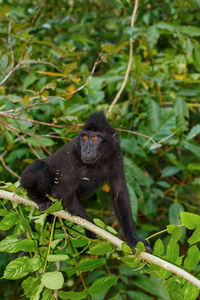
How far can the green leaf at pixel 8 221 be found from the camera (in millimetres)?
2551

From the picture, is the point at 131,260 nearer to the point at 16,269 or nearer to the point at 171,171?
the point at 16,269

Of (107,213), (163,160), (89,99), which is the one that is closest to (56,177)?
(89,99)

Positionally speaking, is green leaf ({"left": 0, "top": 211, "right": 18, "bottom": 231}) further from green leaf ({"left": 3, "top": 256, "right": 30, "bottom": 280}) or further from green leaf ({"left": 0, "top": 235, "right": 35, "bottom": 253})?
green leaf ({"left": 3, "top": 256, "right": 30, "bottom": 280})

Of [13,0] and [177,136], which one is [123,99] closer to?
[177,136]

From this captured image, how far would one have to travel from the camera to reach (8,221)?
2.57 meters

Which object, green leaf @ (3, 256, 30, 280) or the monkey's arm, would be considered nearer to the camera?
green leaf @ (3, 256, 30, 280)

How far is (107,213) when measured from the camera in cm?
547

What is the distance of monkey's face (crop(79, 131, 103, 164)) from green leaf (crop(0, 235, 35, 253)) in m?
1.31

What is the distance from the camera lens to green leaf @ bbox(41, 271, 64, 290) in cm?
205

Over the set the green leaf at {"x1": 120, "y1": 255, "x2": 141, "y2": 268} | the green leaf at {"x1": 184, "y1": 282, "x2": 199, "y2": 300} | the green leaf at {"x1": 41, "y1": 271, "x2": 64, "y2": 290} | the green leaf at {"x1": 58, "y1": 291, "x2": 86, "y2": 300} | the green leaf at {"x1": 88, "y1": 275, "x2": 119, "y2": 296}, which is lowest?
the green leaf at {"x1": 88, "y1": 275, "x2": 119, "y2": 296}

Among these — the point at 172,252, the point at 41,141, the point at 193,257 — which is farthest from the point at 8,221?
the point at 41,141

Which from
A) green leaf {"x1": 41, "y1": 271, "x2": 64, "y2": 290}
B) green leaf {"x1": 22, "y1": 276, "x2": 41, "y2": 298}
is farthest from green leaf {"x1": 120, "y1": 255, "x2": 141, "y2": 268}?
green leaf {"x1": 22, "y1": 276, "x2": 41, "y2": 298}

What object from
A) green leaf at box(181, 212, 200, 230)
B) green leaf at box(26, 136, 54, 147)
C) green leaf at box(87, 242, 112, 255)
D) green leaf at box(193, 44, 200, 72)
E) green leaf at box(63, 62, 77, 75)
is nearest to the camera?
green leaf at box(181, 212, 200, 230)

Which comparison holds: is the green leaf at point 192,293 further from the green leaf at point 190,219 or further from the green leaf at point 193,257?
the green leaf at point 190,219
